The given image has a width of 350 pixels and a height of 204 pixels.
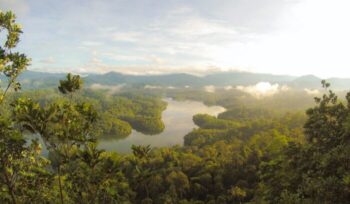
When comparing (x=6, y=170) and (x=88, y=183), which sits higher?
(x=6, y=170)

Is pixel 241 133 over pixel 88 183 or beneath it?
beneath

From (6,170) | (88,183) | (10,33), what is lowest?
(88,183)

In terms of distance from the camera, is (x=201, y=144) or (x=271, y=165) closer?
(x=271, y=165)

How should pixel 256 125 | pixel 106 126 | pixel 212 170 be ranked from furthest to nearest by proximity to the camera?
pixel 106 126
pixel 256 125
pixel 212 170

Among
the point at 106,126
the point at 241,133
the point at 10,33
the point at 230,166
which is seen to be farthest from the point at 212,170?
the point at 106,126

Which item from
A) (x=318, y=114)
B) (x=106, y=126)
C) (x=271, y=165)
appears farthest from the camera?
(x=106, y=126)

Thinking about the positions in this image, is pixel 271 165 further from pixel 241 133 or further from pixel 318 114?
pixel 241 133

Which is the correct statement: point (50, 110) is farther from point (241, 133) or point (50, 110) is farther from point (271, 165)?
point (241, 133)

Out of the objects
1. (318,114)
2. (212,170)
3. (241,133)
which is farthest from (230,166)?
(241,133)

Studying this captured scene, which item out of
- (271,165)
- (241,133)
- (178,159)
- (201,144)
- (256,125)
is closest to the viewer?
(271,165)
